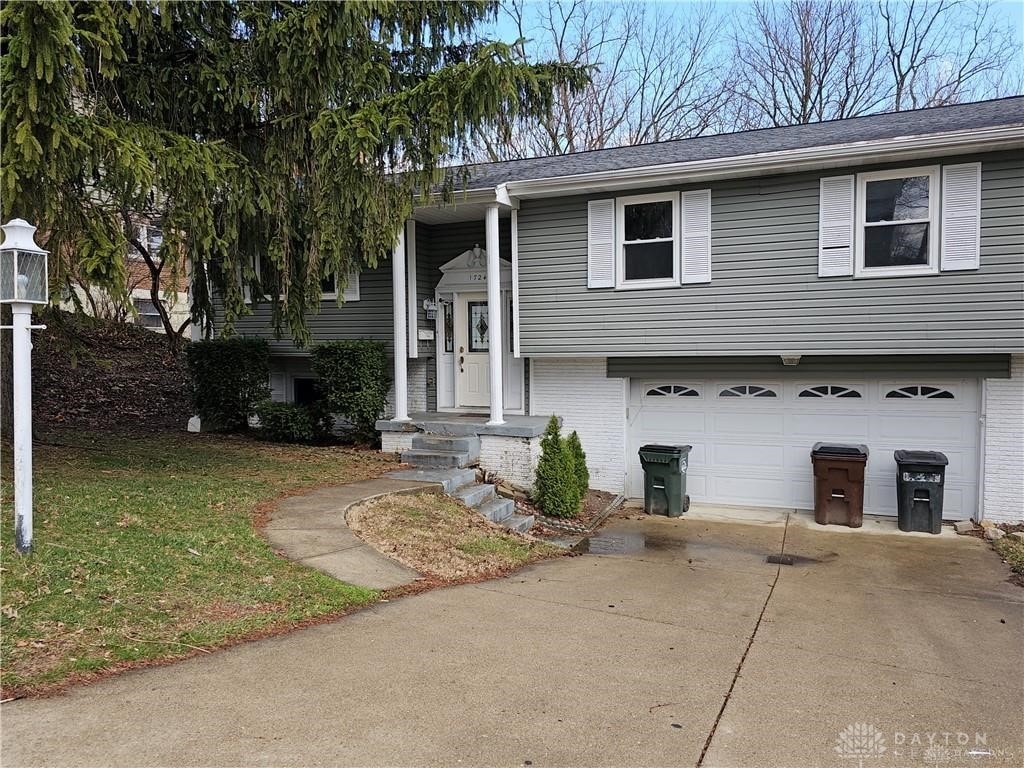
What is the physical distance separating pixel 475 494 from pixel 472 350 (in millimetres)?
3685

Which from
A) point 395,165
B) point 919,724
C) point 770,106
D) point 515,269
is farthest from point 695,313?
point 770,106

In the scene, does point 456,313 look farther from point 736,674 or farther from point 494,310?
point 736,674

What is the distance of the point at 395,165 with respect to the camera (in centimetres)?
817

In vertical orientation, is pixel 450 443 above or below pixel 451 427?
below

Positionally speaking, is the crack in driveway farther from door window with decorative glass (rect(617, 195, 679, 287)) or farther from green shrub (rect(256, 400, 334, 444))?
A: green shrub (rect(256, 400, 334, 444))

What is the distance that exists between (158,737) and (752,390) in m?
9.29

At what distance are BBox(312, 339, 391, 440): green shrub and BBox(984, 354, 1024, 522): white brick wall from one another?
863 centimetres

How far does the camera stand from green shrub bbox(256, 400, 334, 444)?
11.6 meters

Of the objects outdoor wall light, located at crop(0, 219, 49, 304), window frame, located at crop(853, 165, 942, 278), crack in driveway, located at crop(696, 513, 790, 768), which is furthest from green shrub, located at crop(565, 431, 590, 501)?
outdoor wall light, located at crop(0, 219, 49, 304)

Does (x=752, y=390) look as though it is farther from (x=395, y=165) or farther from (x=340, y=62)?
(x=340, y=62)

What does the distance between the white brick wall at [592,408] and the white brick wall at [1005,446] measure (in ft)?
16.0

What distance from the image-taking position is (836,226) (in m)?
9.45

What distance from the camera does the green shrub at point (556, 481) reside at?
375 inches

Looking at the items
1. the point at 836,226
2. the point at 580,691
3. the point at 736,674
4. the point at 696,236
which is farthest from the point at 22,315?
the point at 836,226
